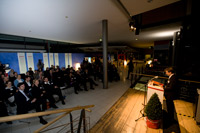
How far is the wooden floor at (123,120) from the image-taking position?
104 inches

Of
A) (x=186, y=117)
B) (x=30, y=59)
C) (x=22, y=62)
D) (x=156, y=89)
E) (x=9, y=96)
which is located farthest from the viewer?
(x=30, y=59)

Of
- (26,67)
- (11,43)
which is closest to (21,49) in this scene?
(11,43)

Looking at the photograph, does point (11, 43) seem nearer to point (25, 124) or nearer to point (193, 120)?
point (25, 124)

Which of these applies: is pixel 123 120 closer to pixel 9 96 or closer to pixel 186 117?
pixel 186 117

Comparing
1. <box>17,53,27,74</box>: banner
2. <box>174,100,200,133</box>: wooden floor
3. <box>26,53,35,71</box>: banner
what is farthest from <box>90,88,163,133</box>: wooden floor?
<box>26,53,35,71</box>: banner

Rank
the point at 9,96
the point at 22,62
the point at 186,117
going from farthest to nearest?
the point at 22,62, the point at 9,96, the point at 186,117

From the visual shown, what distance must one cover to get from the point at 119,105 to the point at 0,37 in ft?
34.0

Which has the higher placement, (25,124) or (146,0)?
(146,0)

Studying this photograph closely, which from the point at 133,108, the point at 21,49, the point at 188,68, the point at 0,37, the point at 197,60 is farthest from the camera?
the point at 21,49

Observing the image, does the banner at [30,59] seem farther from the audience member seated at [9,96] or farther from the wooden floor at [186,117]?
the wooden floor at [186,117]

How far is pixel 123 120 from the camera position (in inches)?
119

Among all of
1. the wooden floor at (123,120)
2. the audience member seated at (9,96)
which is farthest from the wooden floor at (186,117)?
the audience member seated at (9,96)

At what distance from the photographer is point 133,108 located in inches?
144

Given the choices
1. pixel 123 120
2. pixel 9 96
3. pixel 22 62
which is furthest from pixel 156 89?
pixel 22 62
